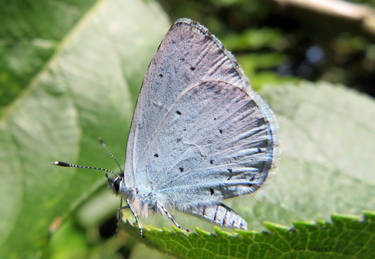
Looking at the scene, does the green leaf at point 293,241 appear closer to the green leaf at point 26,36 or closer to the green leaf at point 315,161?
the green leaf at point 315,161

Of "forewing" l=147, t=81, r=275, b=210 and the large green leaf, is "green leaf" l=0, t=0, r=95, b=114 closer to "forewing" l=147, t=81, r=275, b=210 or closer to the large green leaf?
the large green leaf

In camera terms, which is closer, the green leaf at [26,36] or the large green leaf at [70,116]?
the large green leaf at [70,116]

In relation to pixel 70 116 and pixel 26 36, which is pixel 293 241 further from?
pixel 26 36

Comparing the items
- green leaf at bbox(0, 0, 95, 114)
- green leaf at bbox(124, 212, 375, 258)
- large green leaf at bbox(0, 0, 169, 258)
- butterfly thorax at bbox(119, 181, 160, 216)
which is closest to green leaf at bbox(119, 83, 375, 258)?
butterfly thorax at bbox(119, 181, 160, 216)

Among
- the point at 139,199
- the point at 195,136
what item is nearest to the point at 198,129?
the point at 195,136

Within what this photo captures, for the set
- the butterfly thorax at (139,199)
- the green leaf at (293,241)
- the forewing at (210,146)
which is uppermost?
the forewing at (210,146)

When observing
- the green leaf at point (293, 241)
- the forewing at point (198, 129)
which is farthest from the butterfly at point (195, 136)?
the green leaf at point (293, 241)

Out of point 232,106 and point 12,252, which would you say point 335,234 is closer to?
point 232,106
